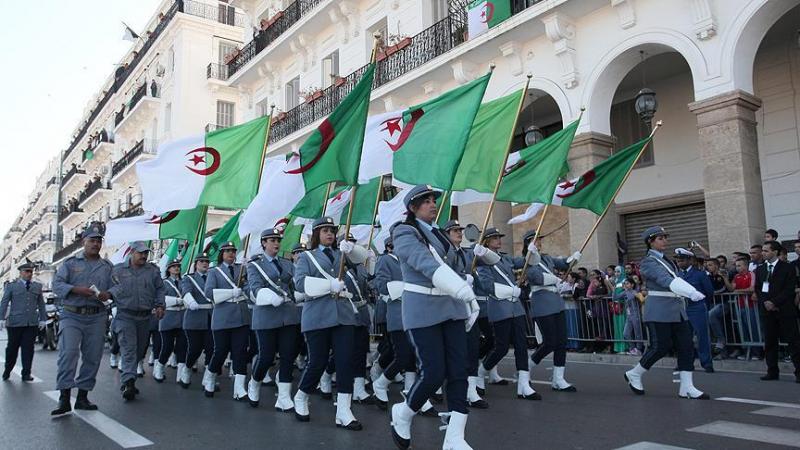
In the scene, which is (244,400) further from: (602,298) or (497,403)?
(602,298)

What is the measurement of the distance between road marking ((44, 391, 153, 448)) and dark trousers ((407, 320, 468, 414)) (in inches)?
91.7

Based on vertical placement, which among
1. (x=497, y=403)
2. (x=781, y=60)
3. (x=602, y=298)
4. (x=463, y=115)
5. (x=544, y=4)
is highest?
(x=544, y=4)

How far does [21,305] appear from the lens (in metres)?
11.3

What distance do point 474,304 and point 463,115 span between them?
278cm

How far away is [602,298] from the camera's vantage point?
37.8ft

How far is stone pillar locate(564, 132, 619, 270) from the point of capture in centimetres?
1325

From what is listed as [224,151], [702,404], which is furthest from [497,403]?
[224,151]

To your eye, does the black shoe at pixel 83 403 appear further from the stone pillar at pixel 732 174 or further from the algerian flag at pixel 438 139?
the stone pillar at pixel 732 174

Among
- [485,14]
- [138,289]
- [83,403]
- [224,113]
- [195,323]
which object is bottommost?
[83,403]

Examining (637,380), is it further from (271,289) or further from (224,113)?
(224,113)

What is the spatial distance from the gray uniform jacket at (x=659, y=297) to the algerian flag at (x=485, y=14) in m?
8.60

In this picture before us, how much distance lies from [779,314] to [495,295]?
359cm

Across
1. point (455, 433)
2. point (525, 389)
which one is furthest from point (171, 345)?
point (455, 433)

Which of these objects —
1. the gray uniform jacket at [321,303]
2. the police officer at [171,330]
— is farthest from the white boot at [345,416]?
the police officer at [171,330]
